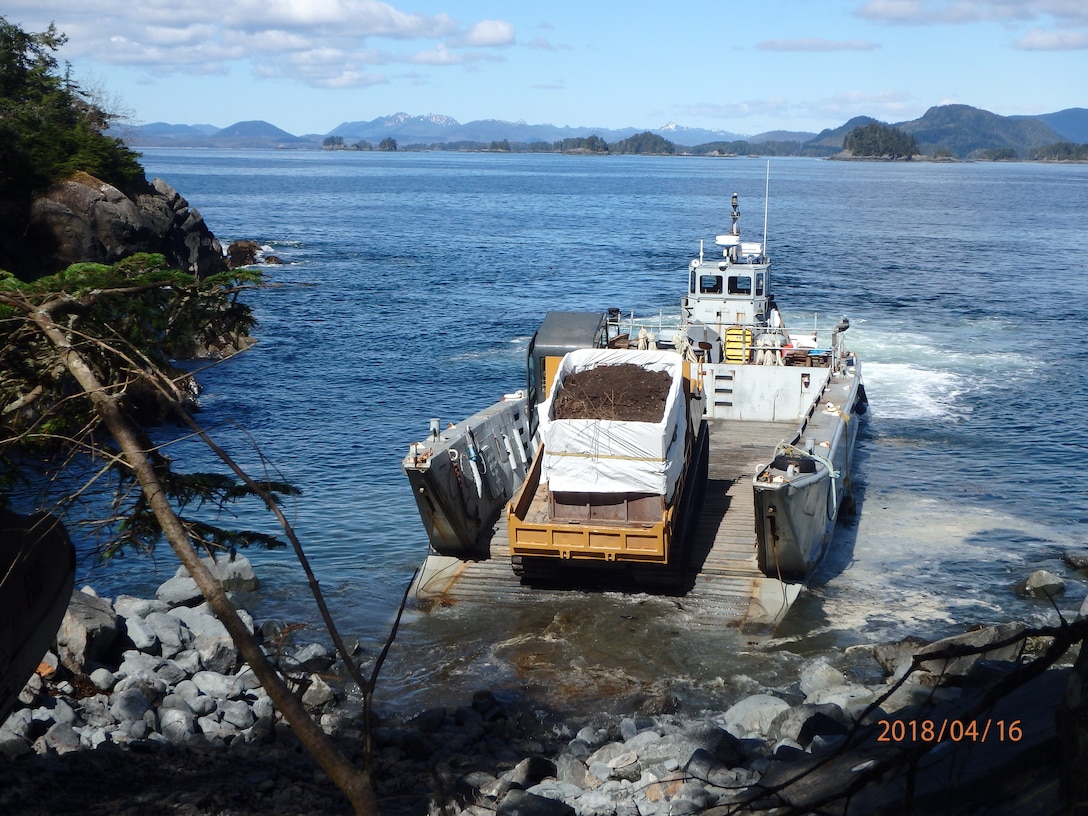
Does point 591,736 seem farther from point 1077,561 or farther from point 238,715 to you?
point 1077,561

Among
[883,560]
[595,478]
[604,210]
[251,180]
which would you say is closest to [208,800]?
[595,478]

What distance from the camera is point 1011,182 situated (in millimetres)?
177375

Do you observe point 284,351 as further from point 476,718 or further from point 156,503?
point 156,503

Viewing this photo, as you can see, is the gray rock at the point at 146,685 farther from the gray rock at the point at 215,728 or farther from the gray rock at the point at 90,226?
the gray rock at the point at 90,226

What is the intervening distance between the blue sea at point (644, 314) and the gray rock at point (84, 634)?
351 cm

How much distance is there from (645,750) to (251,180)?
541ft

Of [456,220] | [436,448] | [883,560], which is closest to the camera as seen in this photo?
[436,448]

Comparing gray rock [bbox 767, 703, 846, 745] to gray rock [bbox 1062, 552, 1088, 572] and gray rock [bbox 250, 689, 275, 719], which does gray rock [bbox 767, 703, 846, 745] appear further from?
gray rock [bbox 1062, 552, 1088, 572]

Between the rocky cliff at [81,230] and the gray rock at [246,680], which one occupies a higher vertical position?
the rocky cliff at [81,230]

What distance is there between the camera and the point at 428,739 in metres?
11.5

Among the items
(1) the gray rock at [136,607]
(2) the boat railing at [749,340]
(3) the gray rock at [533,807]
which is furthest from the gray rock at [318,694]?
(2) the boat railing at [749,340]

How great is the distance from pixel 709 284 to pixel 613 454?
1298 centimetres

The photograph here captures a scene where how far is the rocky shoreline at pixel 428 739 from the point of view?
27.0 ft

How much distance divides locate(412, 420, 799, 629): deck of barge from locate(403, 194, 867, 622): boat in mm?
23
